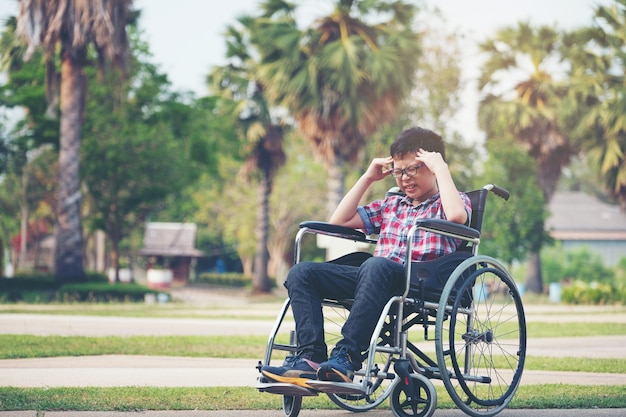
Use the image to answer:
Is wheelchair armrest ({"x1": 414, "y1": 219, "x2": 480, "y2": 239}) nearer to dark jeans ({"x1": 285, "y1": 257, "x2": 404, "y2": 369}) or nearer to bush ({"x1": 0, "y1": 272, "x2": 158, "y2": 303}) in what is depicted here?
dark jeans ({"x1": 285, "y1": 257, "x2": 404, "y2": 369})

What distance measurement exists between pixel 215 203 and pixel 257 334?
40280mm

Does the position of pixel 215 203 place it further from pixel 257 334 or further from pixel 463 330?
pixel 463 330

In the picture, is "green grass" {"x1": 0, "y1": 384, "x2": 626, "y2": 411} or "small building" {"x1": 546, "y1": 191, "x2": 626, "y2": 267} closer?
"green grass" {"x1": 0, "y1": 384, "x2": 626, "y2": 411}

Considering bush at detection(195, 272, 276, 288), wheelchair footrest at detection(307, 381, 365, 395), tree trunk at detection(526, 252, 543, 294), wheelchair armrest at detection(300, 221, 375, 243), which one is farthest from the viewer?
bush at detection(195, 272, 276, 288)

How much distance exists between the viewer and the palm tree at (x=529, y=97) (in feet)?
117

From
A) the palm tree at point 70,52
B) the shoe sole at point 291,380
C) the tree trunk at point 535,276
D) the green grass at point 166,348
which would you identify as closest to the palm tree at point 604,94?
the tree trunk at point 535,276

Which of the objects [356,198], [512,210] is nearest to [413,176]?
[356,198]

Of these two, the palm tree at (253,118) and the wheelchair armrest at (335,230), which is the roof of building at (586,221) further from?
the wheelchair armrest at (335,230)

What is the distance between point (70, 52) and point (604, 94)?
1589 centimetres

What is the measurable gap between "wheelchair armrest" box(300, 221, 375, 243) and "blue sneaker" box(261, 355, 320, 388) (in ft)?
2.94

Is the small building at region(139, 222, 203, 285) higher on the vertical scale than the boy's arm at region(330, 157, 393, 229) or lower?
lower

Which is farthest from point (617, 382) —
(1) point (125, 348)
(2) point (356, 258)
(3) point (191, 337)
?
(3) point (191, 337)

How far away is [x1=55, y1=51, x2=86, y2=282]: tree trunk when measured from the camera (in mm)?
22250

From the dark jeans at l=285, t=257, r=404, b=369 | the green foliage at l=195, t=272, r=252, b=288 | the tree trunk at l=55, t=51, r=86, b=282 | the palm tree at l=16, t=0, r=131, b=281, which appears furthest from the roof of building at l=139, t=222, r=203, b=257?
the dark jeans at l=285, t=257, r=404, b=369
